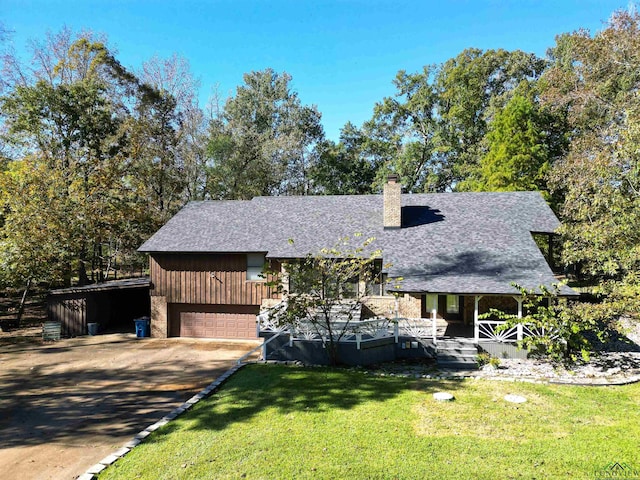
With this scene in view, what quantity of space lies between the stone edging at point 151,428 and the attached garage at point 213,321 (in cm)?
611

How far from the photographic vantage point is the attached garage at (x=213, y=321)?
19656 millimetres

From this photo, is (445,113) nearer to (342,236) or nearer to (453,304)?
(342,236)

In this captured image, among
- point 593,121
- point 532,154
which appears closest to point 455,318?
point 532,154

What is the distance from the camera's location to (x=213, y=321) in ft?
65.3

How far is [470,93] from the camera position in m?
35.1

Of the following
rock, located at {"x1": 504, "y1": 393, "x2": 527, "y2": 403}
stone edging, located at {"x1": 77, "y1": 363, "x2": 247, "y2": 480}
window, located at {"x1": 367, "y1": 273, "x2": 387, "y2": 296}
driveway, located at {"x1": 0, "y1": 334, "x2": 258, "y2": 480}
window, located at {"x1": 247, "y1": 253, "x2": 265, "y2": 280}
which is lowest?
driveway, located at {"x1": 0, "y1": 334, "x2": 258, "y2": 480}

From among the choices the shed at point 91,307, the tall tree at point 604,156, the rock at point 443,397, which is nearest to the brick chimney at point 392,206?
the tall tree at point 604,156

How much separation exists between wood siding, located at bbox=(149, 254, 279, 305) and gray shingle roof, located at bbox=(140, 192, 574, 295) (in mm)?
721

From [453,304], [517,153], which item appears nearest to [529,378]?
[453,304]

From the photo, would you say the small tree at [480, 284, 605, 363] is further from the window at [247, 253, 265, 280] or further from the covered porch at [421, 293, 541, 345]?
the window at [247, 253, 265, 280]

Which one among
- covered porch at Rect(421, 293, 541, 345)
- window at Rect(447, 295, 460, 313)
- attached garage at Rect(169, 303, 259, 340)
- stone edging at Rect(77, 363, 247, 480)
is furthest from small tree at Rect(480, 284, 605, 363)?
attached garage at Rect(169, 303, 259, 340)

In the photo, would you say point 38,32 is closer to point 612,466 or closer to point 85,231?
point 85,231

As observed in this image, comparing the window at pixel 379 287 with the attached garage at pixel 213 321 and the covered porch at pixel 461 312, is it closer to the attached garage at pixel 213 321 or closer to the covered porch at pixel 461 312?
the covered porch at pixel 461 312

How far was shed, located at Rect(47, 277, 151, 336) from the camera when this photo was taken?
20328 millimetres
